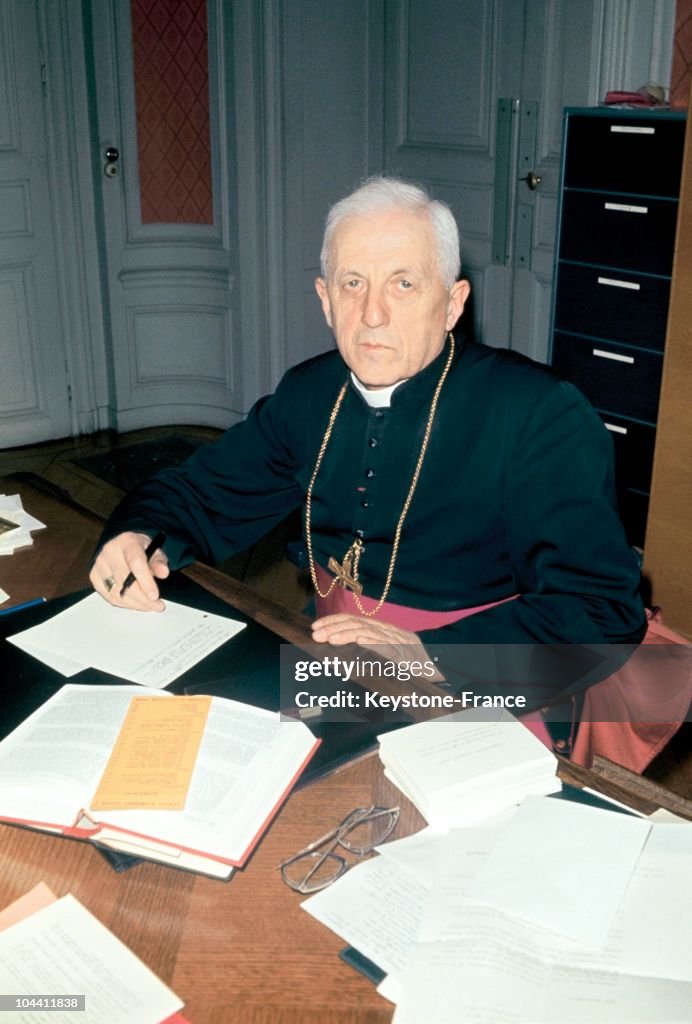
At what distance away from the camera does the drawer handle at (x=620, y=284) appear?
10.9 feet

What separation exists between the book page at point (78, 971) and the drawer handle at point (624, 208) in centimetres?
280

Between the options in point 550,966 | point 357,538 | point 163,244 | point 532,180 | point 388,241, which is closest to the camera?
point 550,966

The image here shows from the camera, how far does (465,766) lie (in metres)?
1.17

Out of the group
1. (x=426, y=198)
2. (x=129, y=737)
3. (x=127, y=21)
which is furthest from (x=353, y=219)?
(x=127, y=21)

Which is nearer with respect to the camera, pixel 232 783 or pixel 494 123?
pixel 232 783

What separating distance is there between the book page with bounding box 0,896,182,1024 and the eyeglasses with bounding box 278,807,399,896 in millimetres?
177

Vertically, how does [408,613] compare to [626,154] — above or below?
below

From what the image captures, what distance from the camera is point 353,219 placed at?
166 cm

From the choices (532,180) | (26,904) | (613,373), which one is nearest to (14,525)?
(26,904)

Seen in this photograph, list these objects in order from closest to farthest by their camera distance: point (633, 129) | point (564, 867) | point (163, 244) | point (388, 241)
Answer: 1. point (564, 867)
2. point (388, 241)
3. point (633, 129)
4. point (163, 244)

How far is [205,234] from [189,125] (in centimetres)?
46

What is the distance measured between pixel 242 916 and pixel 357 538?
907 mm

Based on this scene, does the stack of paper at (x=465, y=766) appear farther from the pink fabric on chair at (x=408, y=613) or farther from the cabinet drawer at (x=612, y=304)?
the cabinet drawer at (x=612, y=304)

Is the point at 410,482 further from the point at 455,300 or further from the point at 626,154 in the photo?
the point at 626,154
